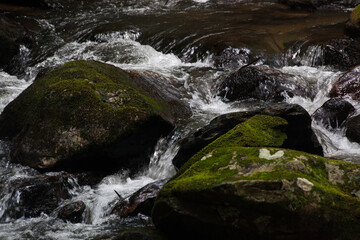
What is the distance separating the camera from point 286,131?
575cm

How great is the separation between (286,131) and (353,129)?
2.15 metres

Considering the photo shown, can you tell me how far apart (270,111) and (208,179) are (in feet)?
9.51

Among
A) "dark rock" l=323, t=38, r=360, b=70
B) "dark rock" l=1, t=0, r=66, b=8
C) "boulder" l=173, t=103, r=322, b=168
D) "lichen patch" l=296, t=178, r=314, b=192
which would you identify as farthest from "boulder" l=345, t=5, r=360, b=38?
"dark rock" l=1, t=0, r=66, b=8

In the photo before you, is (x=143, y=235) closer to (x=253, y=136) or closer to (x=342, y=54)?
(x=253, y=136)

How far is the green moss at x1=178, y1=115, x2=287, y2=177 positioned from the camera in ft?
15.6

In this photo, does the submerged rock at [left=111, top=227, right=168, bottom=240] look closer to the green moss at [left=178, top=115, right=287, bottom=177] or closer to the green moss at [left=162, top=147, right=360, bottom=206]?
the green moss at [left=162, top=147, right=360, bottom=206]

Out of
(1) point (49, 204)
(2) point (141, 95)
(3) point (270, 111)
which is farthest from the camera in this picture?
(2) point (141, 95)

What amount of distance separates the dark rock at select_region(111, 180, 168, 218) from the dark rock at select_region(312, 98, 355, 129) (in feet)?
13.0

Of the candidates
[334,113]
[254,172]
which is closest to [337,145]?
[334,113]

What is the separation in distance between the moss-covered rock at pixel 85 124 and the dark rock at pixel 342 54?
18.9 ft

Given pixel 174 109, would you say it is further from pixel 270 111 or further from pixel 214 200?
pixel 214 200

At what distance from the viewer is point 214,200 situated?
11.3 feet

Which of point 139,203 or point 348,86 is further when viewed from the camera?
point 348,86

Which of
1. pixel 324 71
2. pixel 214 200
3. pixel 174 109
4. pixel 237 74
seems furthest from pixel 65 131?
pixel 324 71
